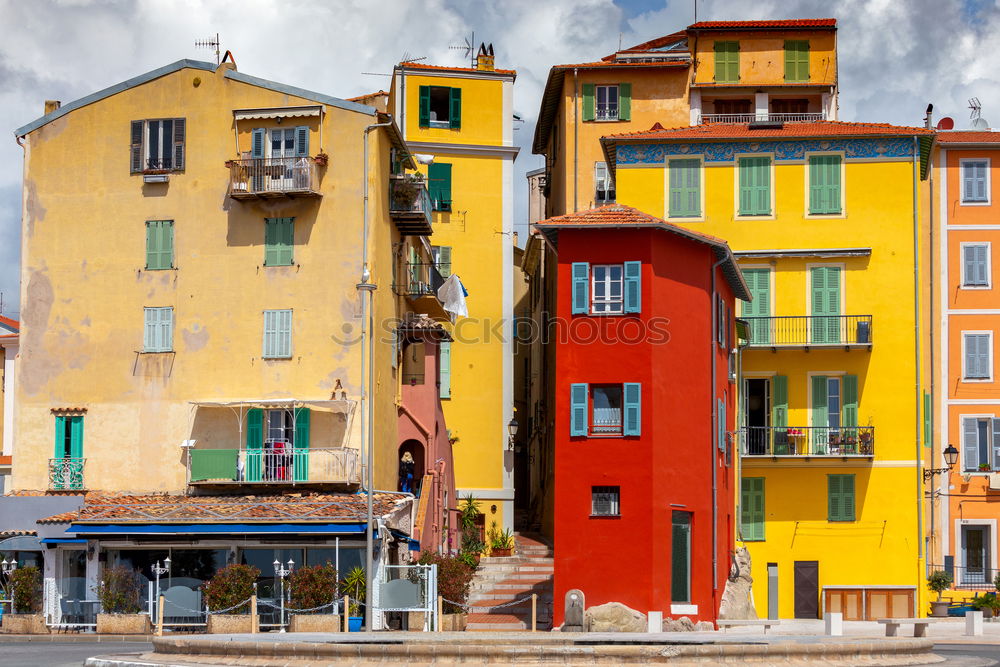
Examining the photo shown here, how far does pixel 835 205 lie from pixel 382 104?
828 inches

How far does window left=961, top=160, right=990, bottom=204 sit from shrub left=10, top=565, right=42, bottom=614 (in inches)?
1440

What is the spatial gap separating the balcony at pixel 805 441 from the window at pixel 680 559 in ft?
28.5

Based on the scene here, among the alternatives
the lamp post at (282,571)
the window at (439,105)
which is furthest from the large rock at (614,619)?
the window at (439,105)

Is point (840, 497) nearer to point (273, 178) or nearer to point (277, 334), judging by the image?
point (277, 334)

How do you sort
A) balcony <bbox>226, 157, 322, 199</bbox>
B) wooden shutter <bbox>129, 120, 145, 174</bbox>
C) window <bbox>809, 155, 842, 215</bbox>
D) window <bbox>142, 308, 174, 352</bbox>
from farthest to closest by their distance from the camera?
window <bbox>809, 155, 842, 215</bbox> → wooden shutter <bbox>129, 120, 145, 174</bbox> → window <bbox>142, 308, 174, 352</bbox> → balcony <bbox>226, 157, 322, 199</bbox>

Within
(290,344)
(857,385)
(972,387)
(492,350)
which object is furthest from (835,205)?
(290,344)

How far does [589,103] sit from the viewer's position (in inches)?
2562

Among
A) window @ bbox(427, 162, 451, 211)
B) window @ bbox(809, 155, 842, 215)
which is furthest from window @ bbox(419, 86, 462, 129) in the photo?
window @ bbox(809, 155, 842, 215)

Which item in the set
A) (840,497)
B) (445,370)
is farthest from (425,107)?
(840,497)

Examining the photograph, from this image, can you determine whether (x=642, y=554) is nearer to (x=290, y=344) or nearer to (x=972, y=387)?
(x=290, y=344)

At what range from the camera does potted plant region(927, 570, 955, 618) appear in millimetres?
53625

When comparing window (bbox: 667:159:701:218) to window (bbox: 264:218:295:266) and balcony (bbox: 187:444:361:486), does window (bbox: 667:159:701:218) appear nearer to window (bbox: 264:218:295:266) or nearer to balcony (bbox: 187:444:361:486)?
window (bbox: 264:218:295:266)

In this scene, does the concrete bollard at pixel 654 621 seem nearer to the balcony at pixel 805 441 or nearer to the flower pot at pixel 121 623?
the flower pot at pixel 121 623

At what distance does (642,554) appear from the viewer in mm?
44219
